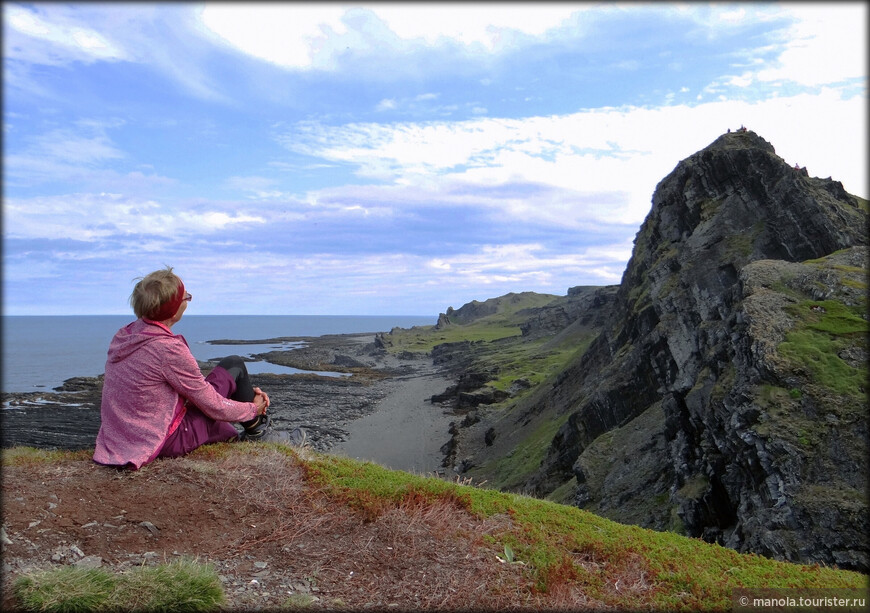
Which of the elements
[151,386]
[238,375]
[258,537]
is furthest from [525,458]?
[151,386]

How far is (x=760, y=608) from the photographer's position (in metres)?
7.49

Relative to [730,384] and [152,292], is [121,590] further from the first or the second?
[730,384]

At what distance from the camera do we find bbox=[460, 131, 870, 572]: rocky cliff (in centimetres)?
1645

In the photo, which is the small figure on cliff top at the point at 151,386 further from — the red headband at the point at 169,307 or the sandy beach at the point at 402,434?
the sandy beach at the point at 402,434

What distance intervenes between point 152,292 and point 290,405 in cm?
7652

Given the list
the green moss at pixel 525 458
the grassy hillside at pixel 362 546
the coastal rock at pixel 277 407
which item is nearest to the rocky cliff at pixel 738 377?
the green moss at pixel 525 458

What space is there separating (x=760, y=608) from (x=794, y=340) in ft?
51.8

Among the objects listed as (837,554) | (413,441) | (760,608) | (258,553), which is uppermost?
(258,553)

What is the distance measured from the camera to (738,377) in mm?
20797

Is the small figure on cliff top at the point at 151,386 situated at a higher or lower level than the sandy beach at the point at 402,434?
higher

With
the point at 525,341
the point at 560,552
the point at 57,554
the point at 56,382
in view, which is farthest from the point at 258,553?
the point at 525,341

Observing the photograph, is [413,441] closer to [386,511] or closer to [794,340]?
[794,340]

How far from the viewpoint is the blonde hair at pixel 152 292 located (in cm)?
905

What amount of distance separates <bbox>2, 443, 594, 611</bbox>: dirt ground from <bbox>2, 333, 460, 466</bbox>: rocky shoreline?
37.7 m
